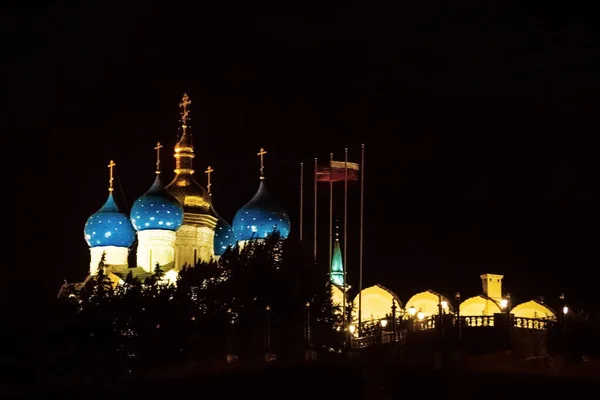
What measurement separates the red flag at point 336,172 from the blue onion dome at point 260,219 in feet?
8.55

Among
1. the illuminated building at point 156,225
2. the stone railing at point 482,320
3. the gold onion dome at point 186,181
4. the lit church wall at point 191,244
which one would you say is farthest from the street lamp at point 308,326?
the gold onion dome at point 186,181

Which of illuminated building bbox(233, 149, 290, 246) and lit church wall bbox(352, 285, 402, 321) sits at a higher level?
illuminated building bbox(233, 149, 290, 246)

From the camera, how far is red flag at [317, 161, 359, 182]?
124 ft

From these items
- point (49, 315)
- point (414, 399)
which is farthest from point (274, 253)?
point (414, 399)

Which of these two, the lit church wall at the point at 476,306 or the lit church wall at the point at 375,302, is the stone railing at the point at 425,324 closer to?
the lit church wall at the point at 476,306

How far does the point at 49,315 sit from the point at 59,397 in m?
2.02

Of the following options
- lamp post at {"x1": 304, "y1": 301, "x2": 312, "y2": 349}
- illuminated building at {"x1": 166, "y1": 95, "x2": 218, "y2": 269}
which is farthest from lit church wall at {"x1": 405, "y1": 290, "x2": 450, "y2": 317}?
lamp post at {"x1": 304, "y1": 301, "x2": 312, "y2": 349}

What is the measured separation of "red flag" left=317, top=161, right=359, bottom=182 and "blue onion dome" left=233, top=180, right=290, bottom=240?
261 centimetres

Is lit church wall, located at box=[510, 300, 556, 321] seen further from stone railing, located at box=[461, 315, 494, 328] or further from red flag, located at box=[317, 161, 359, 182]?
stone railing, located at box=[461, 315, 494, 328]

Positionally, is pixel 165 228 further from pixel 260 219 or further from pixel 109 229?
Answer: pixel 260 219

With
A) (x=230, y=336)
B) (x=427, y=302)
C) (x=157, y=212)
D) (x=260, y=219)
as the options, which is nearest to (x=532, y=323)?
(x=230, y=336)

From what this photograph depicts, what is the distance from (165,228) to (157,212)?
2.15 ft

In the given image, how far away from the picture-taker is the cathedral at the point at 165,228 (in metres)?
39.8

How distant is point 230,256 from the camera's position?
3178 centimetres
